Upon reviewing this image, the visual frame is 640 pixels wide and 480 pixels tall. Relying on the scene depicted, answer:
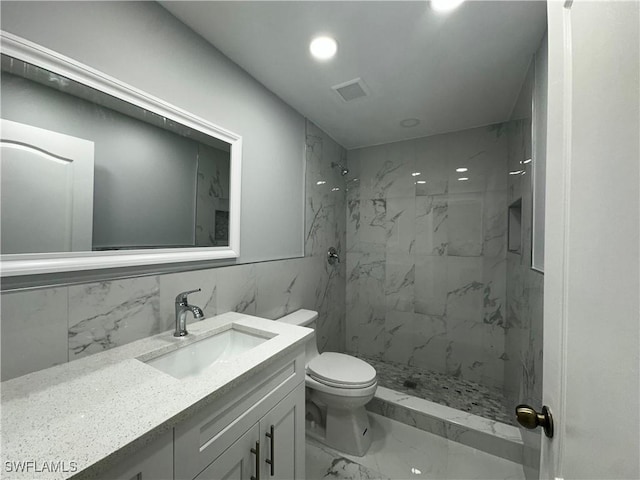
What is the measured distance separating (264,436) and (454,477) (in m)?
1.29

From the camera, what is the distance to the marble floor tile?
1.52 m

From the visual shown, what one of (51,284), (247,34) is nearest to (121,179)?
(51,284)

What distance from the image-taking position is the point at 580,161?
0.43 meters

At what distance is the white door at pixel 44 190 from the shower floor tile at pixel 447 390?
2318 millimetres

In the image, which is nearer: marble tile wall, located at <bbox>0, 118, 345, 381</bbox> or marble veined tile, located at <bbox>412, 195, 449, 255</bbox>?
marble tile wall, located at <bbox>0, 118, 345, 381</bbox>

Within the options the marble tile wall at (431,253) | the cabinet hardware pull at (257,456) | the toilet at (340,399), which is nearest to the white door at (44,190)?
the cabinet hardware pull at (257,456)

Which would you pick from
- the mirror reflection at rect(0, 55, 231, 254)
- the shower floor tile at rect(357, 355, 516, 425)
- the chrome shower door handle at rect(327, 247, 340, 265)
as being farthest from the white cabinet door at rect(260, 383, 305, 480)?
the chrome shower door handle at rect(327, 247, 340, 265)

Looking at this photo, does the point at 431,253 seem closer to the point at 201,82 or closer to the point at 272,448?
the point at 272,448

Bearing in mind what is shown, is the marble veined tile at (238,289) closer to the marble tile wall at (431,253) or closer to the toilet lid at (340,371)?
the toilet lid at (340,371)

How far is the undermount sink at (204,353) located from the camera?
107 centimetres

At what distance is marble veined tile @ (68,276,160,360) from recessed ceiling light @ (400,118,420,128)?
2.17m

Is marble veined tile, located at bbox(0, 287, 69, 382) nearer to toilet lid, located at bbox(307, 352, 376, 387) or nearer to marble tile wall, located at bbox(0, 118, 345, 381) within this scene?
marble tile wall, located at bbox(0, 118, 345, 381)

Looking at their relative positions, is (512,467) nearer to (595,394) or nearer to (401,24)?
(595,394)

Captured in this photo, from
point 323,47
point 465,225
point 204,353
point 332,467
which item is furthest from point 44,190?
point 465,225
